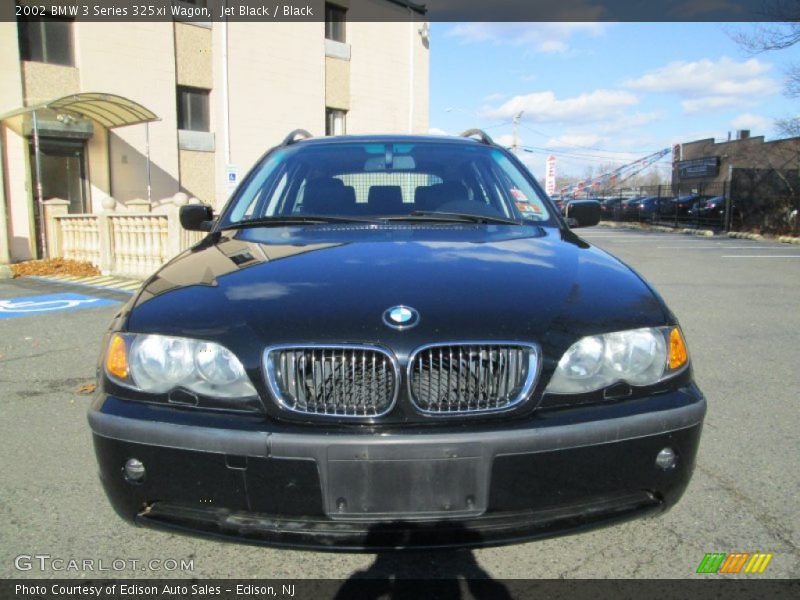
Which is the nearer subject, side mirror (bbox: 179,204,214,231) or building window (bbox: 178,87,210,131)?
side mirror (bbox: 179,204,214,231)

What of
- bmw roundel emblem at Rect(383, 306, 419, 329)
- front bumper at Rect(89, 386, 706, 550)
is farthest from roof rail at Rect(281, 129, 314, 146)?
front bumper at Rect(89, 386, 706, 550)

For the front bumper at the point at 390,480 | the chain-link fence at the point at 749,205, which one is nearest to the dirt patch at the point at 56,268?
the front bumper at the point at 390,480

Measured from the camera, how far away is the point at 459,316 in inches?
73.2

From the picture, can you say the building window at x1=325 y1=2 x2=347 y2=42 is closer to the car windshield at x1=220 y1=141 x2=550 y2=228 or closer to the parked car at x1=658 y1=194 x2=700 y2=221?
the parked car at x1=658 y1=194 x2=700 y2=221

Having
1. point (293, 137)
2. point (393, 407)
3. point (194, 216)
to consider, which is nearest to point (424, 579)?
point (393, 407)

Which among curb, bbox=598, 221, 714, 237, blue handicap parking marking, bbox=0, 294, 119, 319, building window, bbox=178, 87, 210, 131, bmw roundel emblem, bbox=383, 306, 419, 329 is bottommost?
blue handicap parking marking, bbox=0, 294, 119, 319

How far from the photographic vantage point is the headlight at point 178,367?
1.85 m

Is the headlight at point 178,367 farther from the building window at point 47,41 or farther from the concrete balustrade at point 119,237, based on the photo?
the building window at point 47,41

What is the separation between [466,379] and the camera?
180 centimetres

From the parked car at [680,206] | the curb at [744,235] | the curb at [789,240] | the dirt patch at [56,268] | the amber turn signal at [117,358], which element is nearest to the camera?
the amber turn signal at [117,358]

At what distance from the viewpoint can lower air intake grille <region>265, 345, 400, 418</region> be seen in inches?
69.9

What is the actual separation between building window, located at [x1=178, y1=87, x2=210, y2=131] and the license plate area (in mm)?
17096

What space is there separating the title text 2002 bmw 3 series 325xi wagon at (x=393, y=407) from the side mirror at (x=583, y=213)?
4.84ft

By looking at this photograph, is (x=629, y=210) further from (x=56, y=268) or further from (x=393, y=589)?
(x=393, y=589)
